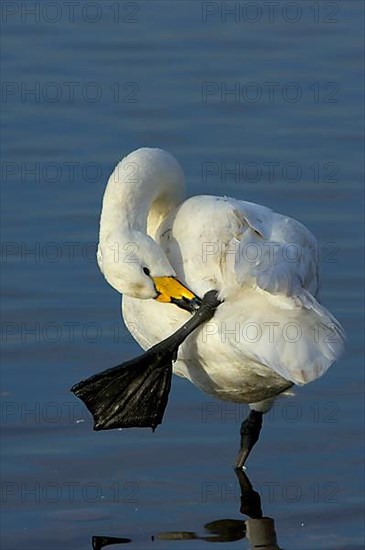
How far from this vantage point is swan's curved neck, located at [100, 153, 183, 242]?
849 centimetres

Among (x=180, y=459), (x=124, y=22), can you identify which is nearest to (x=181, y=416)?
(x=180, y=459)

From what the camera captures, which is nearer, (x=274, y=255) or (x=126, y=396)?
(x=274, y=255)

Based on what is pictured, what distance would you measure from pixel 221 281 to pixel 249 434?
152 centimetres

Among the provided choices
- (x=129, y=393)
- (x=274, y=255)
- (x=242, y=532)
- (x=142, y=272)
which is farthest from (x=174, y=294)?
(x=242, y=532)

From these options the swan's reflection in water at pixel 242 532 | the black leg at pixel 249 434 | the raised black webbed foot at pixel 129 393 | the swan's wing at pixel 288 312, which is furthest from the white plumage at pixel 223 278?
the swan's reflection in water at pixel 242 532

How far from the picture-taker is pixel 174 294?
8.24 meters

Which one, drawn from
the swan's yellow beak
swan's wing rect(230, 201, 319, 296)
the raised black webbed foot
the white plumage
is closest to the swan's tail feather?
the raised black webbed foot

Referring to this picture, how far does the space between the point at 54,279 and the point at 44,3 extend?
5570 millimetres

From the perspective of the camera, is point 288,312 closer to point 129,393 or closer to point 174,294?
point 174,294

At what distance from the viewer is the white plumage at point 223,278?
7926 millimetres

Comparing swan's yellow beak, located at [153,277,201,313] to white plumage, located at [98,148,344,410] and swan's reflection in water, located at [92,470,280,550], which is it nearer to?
white plumage, located at [98,148,344,410]

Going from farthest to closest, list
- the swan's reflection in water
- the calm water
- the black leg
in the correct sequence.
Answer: the black leg → the calm water → the swan's reflection in water

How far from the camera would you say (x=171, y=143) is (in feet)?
43.8

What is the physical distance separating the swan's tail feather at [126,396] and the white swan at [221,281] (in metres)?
0.18
